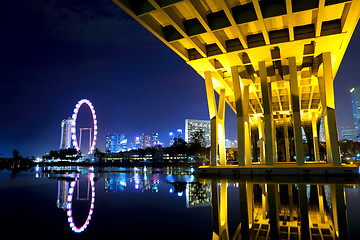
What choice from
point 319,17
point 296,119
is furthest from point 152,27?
point 296,119

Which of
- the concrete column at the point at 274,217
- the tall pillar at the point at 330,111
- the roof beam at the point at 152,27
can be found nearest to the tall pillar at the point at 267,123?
the tall pillar at the point at 330,111

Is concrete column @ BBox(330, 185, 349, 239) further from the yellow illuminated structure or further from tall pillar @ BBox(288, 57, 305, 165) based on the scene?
tall pillar @ BBox(288, 57, 305, 165)

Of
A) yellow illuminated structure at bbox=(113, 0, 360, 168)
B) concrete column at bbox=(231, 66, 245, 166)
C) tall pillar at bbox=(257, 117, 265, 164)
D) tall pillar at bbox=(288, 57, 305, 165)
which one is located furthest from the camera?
tall pillar at bbox=(257, 117, 265, 164)

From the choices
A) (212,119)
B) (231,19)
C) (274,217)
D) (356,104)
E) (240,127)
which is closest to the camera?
(274,217)

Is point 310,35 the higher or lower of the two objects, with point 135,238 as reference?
higher

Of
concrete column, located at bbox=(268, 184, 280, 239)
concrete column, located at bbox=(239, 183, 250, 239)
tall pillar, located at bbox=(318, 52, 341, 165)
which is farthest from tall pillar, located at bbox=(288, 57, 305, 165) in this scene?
concrete column, located at bbox=(239, 183, 250, 239)

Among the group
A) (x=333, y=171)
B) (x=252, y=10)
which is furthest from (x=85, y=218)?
(x=333, y=171)

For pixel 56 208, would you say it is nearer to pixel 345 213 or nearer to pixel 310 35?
pixel 345 213

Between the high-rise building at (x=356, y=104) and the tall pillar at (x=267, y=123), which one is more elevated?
the high-rise building at (x=356, y=104)

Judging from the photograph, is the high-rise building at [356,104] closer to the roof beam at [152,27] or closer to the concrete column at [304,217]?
the roof beam at [152,27]

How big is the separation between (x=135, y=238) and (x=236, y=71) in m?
23.2

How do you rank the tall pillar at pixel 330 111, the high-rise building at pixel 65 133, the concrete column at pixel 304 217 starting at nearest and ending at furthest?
the concrete column at pixel 304 217
the tall pillar at pixel 330 111
the high-rise building at pixel 65 133

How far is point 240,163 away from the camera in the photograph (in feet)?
74.8

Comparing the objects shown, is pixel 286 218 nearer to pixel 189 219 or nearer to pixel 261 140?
pixel 189 219
